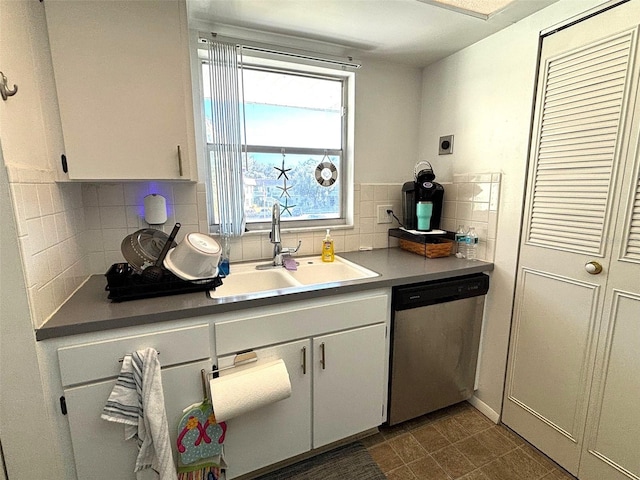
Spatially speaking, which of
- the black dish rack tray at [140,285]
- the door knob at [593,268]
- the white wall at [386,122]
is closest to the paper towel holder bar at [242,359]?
the black dish rack tray at [140,285]

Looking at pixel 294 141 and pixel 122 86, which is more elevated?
pixel 122 86

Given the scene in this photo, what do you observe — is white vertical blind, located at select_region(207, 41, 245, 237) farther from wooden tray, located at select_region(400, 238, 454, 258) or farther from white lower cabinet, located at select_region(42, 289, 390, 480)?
wooden tray, located at select_region(400, 238, 454, 258)

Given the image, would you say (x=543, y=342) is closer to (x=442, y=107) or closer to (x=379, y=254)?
(x=379, y=254)

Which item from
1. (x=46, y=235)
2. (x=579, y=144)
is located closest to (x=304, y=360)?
(x=46, y=235)

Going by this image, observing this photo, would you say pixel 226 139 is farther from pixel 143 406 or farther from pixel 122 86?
pixel 143 406

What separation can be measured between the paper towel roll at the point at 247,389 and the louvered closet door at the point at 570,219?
51.9 inches

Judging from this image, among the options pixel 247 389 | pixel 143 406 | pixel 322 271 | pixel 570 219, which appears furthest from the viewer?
pixel 322 271

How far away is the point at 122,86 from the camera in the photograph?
1.24 metres

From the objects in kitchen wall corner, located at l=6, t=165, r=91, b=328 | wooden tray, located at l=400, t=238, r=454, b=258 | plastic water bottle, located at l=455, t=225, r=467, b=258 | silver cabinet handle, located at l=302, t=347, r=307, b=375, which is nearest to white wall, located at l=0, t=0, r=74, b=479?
kitchen wall corner, located at l=6, t=165, r=91, b=328

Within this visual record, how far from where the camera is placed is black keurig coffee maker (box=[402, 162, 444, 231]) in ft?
6.50

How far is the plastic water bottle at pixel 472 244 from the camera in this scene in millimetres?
1884

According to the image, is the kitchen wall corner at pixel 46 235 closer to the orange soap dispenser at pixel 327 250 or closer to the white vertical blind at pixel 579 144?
the orange soap dispenser at pixel 327 250

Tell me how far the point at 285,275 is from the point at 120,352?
83cm

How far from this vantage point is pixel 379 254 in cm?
210
